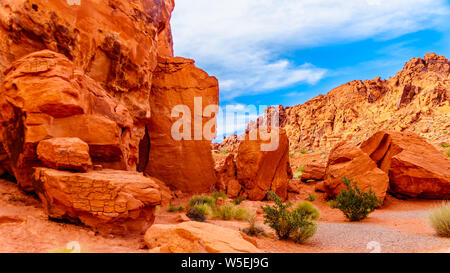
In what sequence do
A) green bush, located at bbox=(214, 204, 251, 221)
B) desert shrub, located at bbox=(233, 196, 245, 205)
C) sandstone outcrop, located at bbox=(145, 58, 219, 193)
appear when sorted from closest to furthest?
green bush, located at bbox=(214, 204, 251, 221), desert shrub, located at bbox=(233, 196, 245, 205), sandstone outcrop, located at bbox=(145, 58, 219, 193)

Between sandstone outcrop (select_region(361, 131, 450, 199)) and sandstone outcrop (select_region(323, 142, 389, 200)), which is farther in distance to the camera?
sandstone outcrop (select_region(361, 131, 450, 199))

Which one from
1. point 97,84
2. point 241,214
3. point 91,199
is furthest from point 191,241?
point 97,84

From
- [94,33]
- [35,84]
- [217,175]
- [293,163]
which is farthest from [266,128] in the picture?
[293,163]

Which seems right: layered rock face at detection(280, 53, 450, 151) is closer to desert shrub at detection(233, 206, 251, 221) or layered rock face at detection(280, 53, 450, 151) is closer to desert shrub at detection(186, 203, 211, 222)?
desert shrub at detection(233, 206, 251, 221)

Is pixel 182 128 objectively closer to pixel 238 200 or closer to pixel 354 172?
pixel 238 200

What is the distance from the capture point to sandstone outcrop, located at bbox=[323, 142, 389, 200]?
1248cm

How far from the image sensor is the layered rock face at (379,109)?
3612cm

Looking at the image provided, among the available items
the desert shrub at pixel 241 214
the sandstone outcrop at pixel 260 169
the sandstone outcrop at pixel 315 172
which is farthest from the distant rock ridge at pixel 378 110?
the desert shrub at pixel 241 214

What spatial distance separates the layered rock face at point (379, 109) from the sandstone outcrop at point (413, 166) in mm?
19662

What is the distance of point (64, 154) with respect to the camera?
219 inches

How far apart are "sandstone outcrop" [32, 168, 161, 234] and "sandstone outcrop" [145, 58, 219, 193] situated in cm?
873

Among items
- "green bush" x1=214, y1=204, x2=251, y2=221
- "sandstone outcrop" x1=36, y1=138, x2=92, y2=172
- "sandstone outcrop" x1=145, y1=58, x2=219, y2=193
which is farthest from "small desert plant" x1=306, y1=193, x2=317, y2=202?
"sandstone outcrop" x1=36, y1=138, x2=92, y2=172

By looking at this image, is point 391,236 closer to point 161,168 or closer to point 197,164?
point 197,164

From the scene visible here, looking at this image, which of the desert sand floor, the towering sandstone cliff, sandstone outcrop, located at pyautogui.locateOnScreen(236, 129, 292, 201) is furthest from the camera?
sandstone outcrop, located at pyautogui.locateOnScreen(236, 129, 292, 201)
